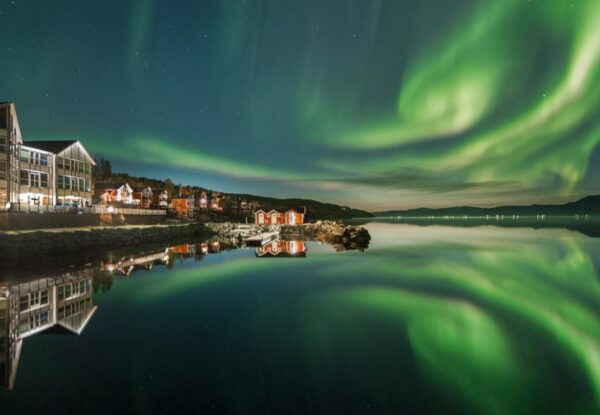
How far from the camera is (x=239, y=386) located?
805 cm

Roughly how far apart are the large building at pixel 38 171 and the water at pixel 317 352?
97.4 ft

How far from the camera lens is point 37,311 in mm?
13742

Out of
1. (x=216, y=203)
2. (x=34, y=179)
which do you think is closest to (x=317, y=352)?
(x=34, y=179)

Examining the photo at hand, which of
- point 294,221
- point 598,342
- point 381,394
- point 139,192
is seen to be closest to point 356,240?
point 294,221

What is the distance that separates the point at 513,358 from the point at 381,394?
204 inches

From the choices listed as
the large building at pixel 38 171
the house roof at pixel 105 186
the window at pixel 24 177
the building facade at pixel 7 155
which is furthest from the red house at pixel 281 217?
the building facade at pixel 7 155

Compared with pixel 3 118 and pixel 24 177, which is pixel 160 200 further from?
pixel 3 118

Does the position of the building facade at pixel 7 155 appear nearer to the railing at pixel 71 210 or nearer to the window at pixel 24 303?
the railing at pixel 71 210

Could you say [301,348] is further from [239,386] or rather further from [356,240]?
[356,240]

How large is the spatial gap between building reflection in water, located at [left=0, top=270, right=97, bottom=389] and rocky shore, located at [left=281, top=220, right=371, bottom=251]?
31492mm

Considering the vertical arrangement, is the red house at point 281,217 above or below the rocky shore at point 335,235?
above

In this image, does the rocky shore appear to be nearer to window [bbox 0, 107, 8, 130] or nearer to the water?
the water

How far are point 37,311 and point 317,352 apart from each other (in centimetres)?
1191

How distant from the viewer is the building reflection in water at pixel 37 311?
9.84m
